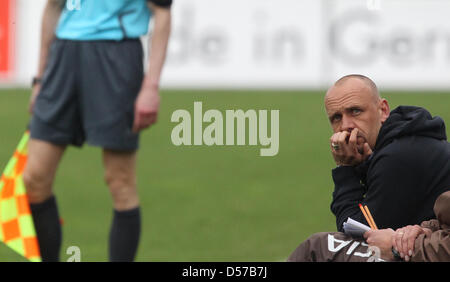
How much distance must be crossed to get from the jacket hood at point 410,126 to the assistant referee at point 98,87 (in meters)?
1.66

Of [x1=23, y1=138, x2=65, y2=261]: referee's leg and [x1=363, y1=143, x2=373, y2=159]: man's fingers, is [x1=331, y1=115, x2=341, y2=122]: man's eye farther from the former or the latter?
[x1=23, y1=138, x2=65, y2=261]: referee's leg

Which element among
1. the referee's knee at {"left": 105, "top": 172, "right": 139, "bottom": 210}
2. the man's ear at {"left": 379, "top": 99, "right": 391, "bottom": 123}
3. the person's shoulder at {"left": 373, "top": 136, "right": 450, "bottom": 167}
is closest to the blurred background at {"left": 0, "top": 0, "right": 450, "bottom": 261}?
the referee's knee at {"left": 105, "top": 172, "right": 139, "bottom": 210}

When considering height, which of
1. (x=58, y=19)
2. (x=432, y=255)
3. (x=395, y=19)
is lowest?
(x=432, y=255)

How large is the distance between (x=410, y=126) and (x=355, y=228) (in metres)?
0.33

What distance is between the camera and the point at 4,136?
9797mm

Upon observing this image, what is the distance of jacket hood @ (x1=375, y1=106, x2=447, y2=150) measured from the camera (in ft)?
8.77

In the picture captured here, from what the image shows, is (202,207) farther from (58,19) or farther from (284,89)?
(284,89)

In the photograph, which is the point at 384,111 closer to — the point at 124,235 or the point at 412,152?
the point at 412,152

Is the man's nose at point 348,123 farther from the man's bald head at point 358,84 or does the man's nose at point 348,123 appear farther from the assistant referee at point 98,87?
the assistant referee at point 98,87

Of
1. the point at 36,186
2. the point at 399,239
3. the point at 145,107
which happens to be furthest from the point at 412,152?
the point at 36,186

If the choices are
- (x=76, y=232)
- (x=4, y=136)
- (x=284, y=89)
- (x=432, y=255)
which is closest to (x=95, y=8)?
(x=76, y=232)

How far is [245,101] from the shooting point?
11.9 m

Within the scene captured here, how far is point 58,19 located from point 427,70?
9881 mm

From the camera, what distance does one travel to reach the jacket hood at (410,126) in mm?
2674
